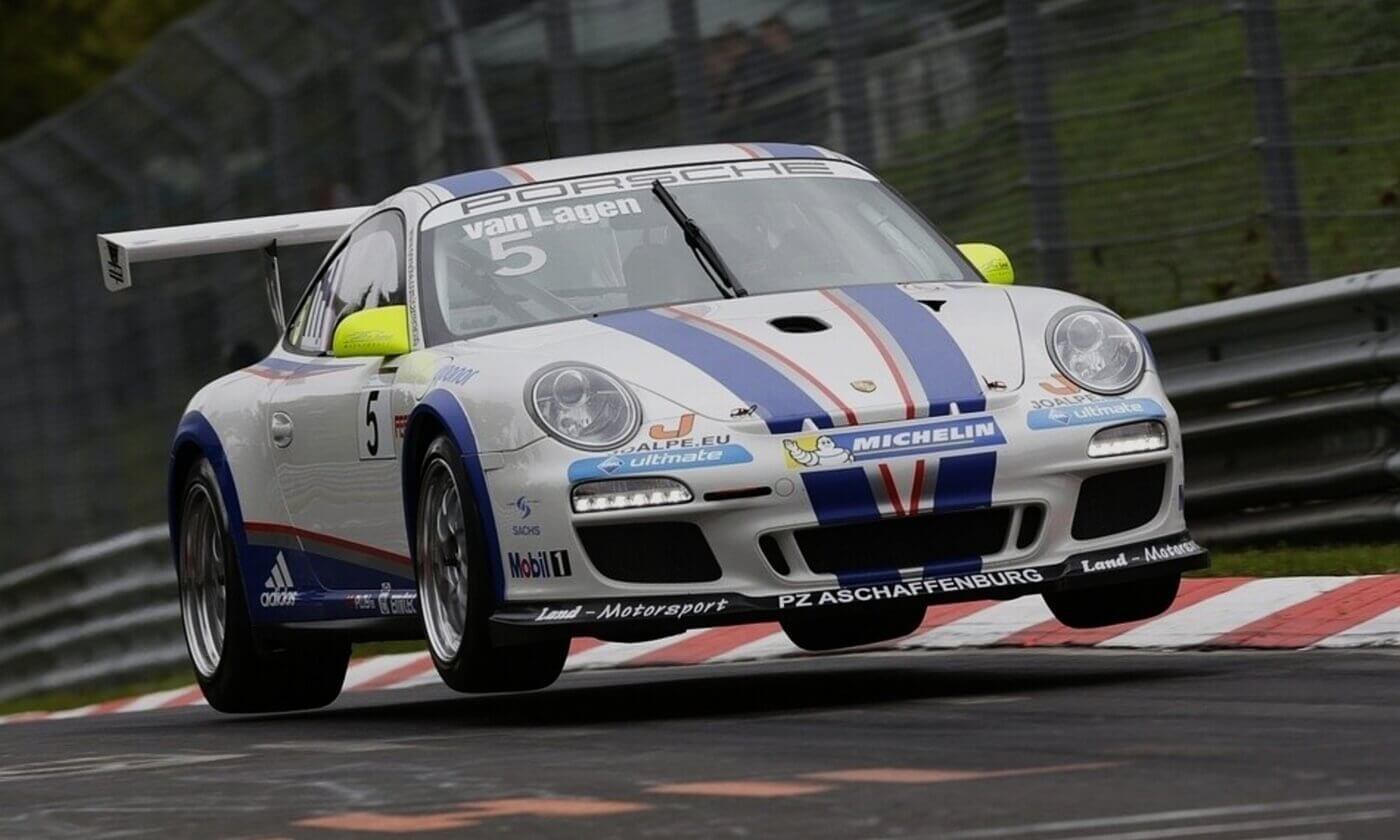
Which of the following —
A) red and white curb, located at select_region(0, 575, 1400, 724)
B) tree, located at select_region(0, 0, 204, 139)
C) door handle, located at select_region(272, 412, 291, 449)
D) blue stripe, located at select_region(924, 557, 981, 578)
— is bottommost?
red and white curb, located at select_region(0, 575, 1400, 724)

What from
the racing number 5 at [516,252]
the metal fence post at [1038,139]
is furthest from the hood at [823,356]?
the metal fence post at [1038,139]

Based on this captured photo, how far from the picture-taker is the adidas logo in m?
9.47

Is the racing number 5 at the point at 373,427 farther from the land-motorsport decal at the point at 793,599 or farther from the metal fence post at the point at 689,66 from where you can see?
the metal fence post at the point at 689,66

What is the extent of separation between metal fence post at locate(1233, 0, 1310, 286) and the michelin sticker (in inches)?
148

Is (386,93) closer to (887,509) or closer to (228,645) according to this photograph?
(228,645)

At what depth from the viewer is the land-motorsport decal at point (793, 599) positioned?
7531mm

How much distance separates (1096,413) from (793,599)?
2.82 ft

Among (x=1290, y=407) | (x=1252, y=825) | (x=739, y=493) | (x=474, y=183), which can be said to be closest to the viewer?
(x=1252, y=825)

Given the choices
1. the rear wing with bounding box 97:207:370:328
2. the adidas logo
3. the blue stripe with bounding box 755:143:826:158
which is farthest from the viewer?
the rear wing with bounding box 97:207:370:328

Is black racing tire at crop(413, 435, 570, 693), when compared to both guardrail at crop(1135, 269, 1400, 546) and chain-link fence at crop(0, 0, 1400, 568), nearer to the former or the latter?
chain-link fence at crop(0, 0, 1400, 568)

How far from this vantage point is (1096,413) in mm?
7746

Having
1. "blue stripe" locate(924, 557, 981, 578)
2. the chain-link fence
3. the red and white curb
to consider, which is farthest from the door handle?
"blue stripe" locate(924, 557, 981, 578)

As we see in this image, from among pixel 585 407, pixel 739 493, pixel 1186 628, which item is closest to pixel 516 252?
pixel 585 407

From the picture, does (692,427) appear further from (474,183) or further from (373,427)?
(474,183)
